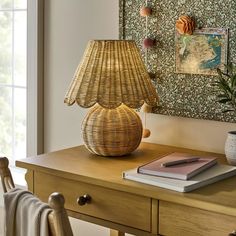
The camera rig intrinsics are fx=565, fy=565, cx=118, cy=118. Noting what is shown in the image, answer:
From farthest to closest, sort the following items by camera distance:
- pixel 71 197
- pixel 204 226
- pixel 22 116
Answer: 1. pixel 22 116
2. pixel 71 197
3. pixel 204 226

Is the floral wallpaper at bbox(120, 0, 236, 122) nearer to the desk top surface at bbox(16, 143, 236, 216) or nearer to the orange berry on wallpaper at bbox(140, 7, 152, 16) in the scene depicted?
the orange berry on wallpaper at bbox(140, 7, 152, 16)

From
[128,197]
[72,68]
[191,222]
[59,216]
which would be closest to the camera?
[59,216]

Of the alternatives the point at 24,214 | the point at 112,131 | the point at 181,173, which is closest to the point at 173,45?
the point at 112,131

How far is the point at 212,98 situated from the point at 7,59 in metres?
1.33

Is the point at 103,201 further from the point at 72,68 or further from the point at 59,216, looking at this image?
the point at 72,68

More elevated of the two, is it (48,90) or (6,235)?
(48,90)

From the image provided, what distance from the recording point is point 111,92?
1.98m

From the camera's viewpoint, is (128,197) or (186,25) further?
→ (186,25)

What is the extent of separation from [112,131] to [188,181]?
0.45 meters

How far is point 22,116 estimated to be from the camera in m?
2.97

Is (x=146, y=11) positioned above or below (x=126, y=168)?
above

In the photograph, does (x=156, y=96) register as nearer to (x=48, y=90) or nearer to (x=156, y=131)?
(x=156, y=131)

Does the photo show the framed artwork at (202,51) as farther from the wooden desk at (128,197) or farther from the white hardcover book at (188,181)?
the white hardcover book at (188,181)

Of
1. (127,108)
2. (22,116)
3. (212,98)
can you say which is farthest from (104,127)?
(22,116)
